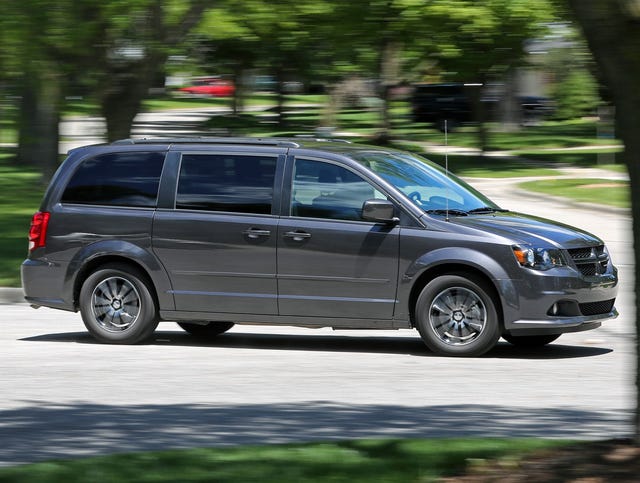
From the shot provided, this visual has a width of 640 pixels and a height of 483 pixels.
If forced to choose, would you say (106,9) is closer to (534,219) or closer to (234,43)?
(534,219)

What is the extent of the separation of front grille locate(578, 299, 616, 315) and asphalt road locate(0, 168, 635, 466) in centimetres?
38

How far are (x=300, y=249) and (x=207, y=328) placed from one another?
6.48 feet

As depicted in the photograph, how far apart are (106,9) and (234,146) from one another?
227 inches

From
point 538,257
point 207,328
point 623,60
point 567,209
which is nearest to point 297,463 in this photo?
point 623,60

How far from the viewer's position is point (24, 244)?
17.9m

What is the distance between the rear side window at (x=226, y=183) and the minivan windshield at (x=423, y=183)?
2.65 ft

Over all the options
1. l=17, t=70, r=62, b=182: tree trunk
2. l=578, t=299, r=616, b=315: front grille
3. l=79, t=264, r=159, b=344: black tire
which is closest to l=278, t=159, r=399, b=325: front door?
l=79, t=264, r=159, b=344: black tire

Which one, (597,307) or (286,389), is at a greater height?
(597,307)

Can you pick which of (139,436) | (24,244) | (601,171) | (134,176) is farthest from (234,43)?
(139,436)

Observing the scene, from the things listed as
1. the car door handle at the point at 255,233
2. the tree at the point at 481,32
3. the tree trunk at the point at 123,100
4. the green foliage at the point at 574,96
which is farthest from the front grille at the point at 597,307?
the green foliage at the point at 574,96

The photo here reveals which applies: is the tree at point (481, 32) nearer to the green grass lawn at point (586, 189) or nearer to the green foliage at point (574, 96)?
the green grass lawn at point (586, 189)

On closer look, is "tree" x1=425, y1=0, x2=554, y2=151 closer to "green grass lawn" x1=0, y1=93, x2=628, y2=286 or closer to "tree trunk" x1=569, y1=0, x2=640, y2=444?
"green grass lawn" x1=0, y1=93, x2=628, y2=286

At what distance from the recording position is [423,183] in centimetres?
1082

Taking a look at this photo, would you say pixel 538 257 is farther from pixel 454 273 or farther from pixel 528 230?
pixel 454 273
